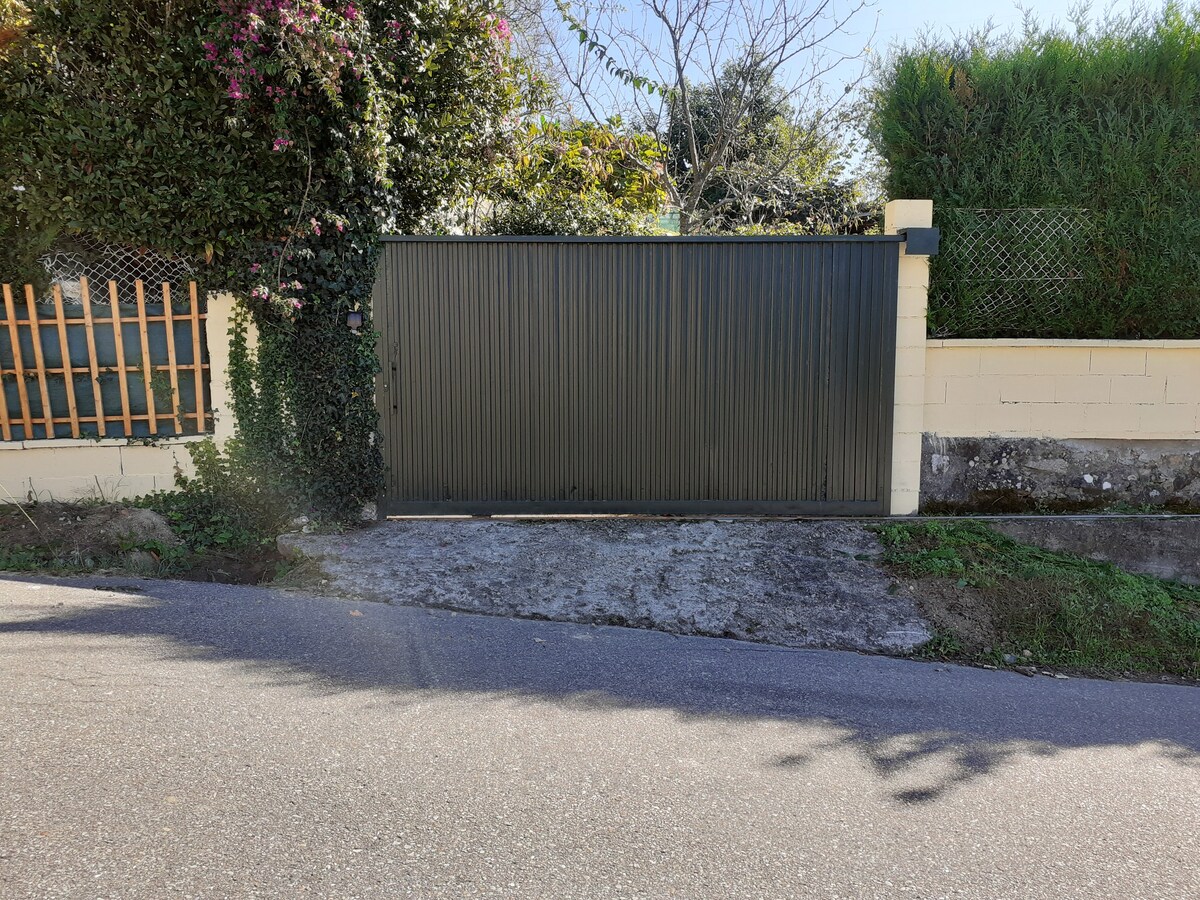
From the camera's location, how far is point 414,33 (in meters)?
6.06

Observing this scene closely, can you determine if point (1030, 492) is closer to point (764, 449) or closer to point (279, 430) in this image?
point (764, 449)

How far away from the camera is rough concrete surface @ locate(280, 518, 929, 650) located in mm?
4816

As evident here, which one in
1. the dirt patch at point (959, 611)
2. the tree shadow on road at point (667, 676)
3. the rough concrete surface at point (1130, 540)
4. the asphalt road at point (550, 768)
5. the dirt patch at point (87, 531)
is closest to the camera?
the asphalt road at point (550, 768)

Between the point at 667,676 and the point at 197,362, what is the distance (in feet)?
14.6

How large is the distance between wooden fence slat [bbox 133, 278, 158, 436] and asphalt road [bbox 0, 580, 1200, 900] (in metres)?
2.25

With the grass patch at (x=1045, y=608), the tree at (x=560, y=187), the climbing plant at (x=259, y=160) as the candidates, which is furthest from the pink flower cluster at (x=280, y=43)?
the grass patch at (x=1045, y=608)

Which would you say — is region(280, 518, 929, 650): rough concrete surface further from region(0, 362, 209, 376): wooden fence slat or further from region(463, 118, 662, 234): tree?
region(463, 118, 662, 234): tree

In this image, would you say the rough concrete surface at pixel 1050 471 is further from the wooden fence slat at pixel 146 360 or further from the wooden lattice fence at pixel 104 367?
the wooden fence slat at pixel 146 360

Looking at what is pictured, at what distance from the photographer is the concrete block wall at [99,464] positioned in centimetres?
629

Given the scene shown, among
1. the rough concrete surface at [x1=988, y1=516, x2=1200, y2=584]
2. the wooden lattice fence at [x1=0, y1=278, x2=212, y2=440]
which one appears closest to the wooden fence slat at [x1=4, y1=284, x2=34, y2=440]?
the wooden lattice fence at [x1=0, y1=278, x2=212, y2=440]

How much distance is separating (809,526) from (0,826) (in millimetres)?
4985

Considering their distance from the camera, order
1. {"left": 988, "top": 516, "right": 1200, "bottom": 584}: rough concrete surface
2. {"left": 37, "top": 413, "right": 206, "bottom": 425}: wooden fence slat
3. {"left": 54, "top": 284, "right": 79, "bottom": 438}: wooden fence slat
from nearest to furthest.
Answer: {"left": 988, "top": 516, "right": 1200, "bottom": 584}: rough concrete surface → {"left": 54, "top": 284, "right": 79, "bottom": 438}: wooden fence slat → {"left": 37, "top": 413, "right": 206, "bottom": 425}: wooden fence slat

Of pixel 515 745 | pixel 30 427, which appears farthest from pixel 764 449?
pixel 30 427

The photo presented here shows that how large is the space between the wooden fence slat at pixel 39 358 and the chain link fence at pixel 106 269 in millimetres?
175
